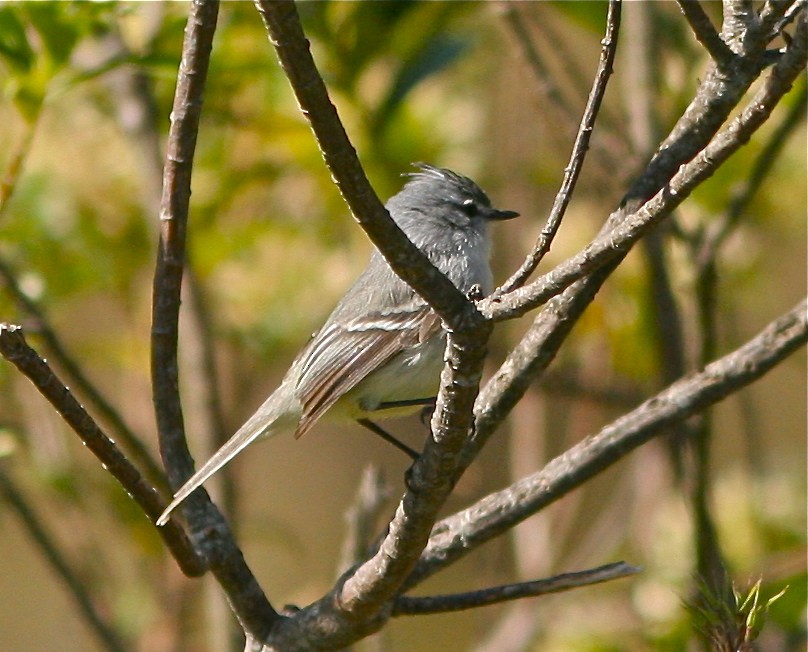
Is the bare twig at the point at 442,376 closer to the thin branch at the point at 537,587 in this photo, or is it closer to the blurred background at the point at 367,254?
the thin branch at the point at 537,587

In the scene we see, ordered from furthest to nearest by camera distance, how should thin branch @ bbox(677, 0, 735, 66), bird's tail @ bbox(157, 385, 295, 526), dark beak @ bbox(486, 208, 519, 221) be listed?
dark beak @ bbox(486, 208, 519, 221) < bird's tail @ bbox(157, 385, 295, 526) < thin branch @ bbox(677, 0, 735, 66)

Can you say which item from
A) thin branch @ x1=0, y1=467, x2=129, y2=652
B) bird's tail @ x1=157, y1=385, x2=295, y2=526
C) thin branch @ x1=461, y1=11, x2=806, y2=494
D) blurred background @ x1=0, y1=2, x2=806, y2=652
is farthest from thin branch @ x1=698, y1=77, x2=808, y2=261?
thin branch @ x1=0, y1=467, x2=129, y2=652

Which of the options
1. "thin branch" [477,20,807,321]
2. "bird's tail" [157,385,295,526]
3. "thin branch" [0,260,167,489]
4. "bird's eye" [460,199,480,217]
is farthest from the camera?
"bird's eye" [460,199,480,217]

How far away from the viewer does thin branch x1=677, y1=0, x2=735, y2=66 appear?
5.01 feet

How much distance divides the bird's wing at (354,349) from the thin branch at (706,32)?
4.39ft

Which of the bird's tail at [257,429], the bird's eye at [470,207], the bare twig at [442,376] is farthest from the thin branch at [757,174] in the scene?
the bare twig at [442,376]

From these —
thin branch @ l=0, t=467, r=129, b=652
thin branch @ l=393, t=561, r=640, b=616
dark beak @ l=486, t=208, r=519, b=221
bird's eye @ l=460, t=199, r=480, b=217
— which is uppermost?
bird's eye @ l=460, t=199, r=480, b=217

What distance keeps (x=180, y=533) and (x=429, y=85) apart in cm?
286

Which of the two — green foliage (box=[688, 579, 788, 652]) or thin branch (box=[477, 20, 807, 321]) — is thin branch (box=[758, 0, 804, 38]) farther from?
green foliage (box=[688, 579, 788, 652])

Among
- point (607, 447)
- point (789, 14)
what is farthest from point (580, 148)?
point (607, 447)

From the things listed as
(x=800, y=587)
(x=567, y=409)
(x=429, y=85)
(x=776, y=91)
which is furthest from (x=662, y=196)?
(x=567, y=409)

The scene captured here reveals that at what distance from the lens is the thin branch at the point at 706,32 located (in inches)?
60.1

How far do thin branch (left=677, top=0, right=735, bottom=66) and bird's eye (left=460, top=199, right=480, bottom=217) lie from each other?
6.55ft

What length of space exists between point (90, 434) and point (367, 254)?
2357 millimetres
